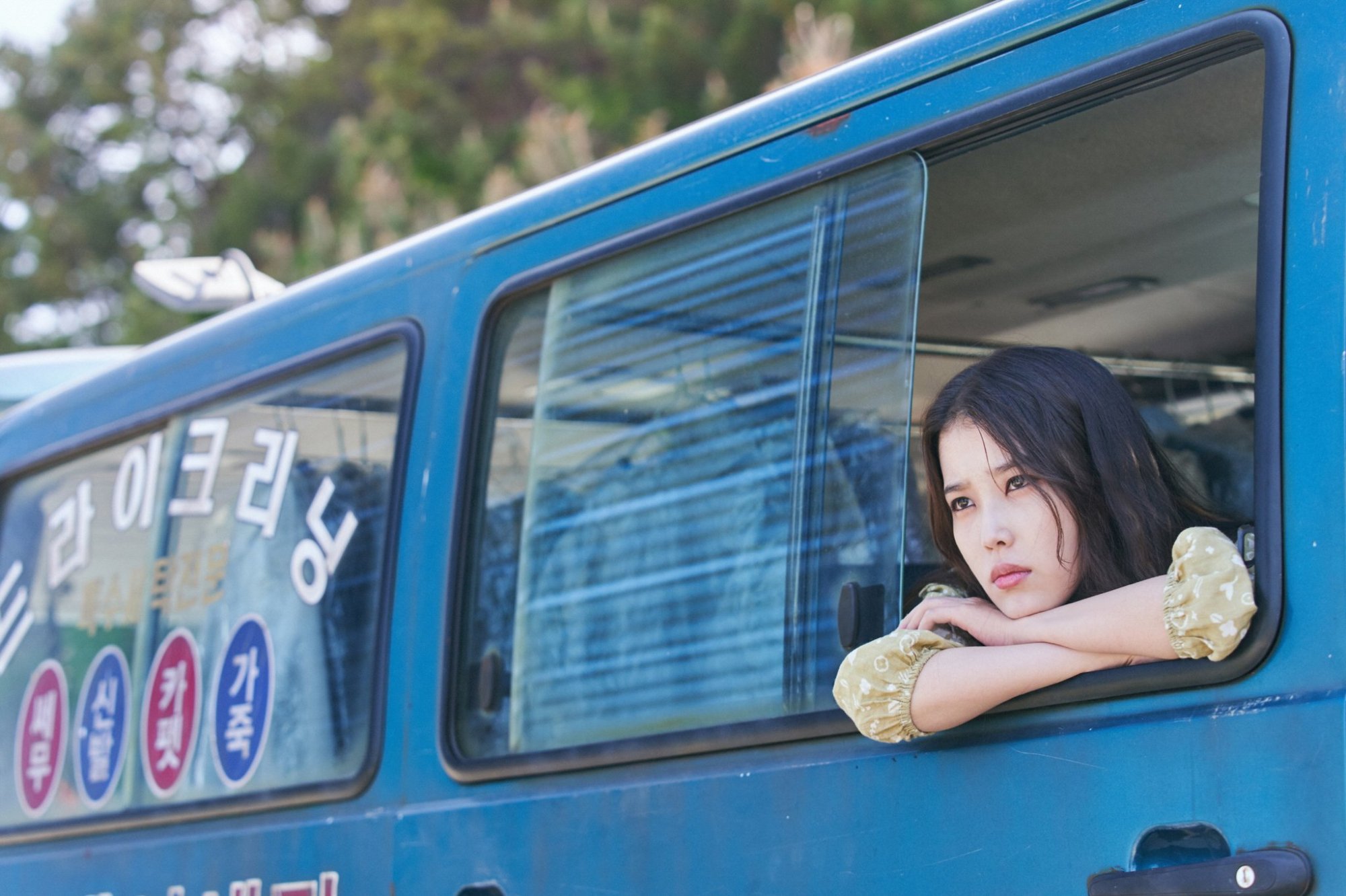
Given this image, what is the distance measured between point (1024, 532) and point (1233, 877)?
0.53 meters

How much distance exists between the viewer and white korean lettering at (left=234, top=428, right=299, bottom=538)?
3.16 metres

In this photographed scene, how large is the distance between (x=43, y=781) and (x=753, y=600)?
6.87 ft

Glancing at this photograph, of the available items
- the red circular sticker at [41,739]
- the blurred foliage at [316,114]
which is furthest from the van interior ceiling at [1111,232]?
the blurred foliage at [316,114]

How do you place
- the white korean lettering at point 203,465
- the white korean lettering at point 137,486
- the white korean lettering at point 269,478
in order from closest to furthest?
the white korean lettering at point 269,478, the white korean lettering at point 203,465, the white korean lettering at point 137,486

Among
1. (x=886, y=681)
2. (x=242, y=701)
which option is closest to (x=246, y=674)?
(x=242, y=701)

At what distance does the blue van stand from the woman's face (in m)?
0.16

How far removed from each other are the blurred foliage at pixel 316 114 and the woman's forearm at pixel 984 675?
28.2ft

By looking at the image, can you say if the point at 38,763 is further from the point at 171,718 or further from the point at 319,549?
the point at 319,549

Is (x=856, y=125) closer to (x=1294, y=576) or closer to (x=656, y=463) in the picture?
(x=656, y=463)

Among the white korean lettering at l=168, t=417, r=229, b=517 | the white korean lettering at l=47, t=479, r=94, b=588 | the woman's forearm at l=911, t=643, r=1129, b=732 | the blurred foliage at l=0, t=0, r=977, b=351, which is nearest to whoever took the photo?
the woman's forearm at l=911, t=643, r=1129, b=732

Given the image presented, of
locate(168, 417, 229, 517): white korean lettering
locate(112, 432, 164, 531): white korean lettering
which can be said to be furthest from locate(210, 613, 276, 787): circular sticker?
locate(112, 432, 164, 531): white korean lettering

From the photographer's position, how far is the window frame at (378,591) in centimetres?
278

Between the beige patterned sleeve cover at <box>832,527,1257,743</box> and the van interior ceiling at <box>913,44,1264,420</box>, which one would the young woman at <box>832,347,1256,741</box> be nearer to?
the beige patterned sleeve cover at <box>832,527,1257,743</box>

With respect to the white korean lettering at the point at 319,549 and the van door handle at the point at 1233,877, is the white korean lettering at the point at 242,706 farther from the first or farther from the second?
the van door handle at the point at 1233,877
